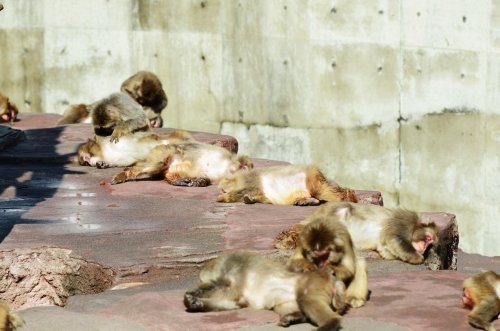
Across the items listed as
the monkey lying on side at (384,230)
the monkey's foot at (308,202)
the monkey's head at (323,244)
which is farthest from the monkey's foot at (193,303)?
the monkey's foot at (308,202)

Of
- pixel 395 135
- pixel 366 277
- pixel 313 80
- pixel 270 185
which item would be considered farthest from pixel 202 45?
pixel 366 277

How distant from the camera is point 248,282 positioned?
25.0 ft

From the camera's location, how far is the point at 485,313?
7324mm

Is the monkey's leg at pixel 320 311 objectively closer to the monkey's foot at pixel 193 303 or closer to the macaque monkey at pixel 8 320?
the monkey's foot at pixel 193 303

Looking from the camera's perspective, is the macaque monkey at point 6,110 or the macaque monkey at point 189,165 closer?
the macaque monkey at point 189,165

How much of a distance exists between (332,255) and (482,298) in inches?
35.2

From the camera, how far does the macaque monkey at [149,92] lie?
14859 millimetres

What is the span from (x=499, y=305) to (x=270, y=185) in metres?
3.44

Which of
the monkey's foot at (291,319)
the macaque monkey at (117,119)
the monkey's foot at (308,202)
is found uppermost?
the macaque monkey at (117,119)

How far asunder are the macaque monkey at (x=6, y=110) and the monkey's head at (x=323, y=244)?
751 cm

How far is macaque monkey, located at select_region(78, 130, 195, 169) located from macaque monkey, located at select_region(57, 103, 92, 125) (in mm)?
2494

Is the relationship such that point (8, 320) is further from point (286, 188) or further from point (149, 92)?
point (149, 92)

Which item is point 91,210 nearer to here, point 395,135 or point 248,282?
point 248,282

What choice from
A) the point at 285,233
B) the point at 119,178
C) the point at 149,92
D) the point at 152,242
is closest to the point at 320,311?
the point at 285,233
